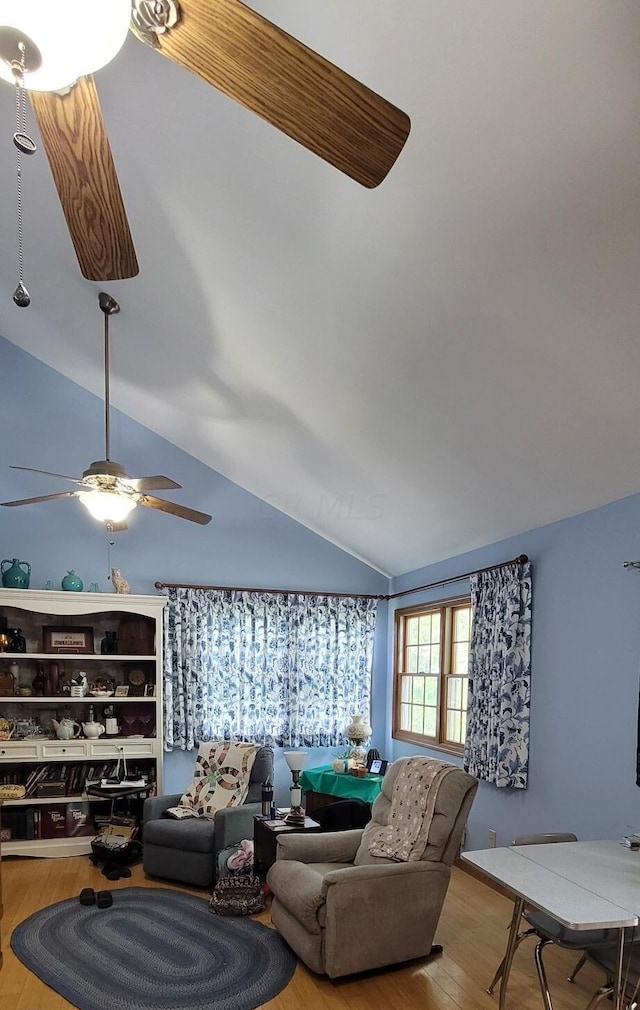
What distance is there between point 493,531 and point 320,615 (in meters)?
2.26

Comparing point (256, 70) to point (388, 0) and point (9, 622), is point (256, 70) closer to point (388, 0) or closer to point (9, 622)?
point (388, 0)

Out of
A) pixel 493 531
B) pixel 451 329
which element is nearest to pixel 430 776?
pixel 493 531

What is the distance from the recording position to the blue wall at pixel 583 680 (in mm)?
3689

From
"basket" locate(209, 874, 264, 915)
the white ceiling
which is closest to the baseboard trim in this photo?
"basket" locate(209, 874, 264, 915)

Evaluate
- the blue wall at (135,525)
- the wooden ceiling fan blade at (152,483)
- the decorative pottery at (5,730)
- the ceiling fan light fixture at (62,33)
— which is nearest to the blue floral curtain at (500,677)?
the blue wall at (135,525)

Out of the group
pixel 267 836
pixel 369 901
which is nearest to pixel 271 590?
A: pixel 267 836

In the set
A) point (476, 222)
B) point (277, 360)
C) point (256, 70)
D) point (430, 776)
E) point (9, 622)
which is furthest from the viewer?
point (9, 622)

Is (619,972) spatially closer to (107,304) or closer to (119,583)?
(107,304)

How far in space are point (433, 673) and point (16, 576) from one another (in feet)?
11.6

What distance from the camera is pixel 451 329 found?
3.20 meters

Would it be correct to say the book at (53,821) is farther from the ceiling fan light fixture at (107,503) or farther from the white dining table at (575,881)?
the white dining table at (575,881)

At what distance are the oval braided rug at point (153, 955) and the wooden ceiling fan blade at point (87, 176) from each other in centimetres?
318

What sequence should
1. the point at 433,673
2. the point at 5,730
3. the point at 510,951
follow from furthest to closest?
the point at 433,673, the point at 5,730, the point at 510,951

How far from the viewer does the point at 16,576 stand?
5.62 metres
